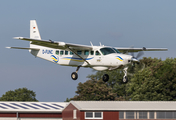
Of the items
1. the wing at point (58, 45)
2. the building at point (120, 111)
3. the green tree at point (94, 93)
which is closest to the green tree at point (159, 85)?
the green tree at point (94, 93)

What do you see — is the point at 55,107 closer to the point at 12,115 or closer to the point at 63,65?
the point at 12,115

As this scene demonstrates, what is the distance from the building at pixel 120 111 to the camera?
51.6 meters

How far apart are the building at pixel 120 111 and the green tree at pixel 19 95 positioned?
180ft

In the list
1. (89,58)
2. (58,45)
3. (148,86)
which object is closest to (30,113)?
(148,86)

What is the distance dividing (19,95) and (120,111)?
204 feet

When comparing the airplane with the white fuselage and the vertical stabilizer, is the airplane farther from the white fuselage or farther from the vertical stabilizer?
the vertical stabilizer

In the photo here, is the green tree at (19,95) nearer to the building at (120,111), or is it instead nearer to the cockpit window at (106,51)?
the building at (120,111)

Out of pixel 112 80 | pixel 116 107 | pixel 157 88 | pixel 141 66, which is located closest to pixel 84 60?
pixel 141 66

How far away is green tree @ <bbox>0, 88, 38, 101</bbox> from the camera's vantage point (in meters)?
108

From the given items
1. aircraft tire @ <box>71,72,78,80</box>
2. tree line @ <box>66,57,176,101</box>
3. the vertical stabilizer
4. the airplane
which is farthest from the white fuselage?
tree line @ <box>66,57,176,101</box>

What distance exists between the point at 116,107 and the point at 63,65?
17904 mm

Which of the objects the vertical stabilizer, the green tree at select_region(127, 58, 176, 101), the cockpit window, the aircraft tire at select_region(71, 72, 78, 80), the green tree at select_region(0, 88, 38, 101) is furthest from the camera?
the green tree at select_region(0, 88, 38, 101)

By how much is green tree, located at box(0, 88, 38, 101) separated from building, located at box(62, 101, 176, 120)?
54.7m

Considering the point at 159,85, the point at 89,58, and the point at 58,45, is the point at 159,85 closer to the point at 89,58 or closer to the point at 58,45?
the point at 89,58
